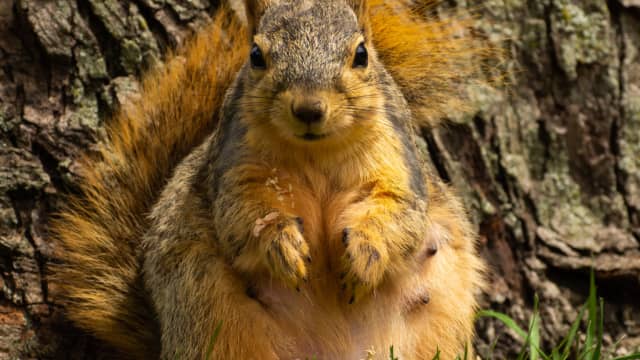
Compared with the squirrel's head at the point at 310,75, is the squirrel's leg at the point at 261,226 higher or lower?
lower

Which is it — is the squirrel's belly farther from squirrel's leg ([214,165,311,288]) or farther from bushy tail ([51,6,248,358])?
bushy tail ([51,6,248,358])

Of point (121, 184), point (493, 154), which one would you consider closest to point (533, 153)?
point (493, 154)

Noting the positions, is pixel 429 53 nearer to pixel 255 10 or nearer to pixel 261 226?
pixel 255 10

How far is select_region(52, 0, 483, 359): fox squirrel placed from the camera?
1.73 m

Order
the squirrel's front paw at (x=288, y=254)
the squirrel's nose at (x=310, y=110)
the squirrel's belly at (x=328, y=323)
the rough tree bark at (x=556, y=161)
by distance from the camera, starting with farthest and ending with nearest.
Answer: the rough tree bark at (x=556, y=161) < the squirrel's belly at (x=328, y=323) < the squirrel's front paw at (x=288, y=254) < the squirrel's nose at (x=310, y=110)

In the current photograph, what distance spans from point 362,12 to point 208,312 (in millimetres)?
705

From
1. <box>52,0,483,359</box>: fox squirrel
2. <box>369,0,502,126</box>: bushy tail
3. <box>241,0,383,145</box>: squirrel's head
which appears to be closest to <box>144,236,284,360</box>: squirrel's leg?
<box>52,0,483,359</box>: fox squirrel

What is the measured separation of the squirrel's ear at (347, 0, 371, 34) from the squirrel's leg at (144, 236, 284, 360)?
0.56 meters

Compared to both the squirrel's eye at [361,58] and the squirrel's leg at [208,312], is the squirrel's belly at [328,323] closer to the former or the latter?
the squirrel's leg at [208,312]

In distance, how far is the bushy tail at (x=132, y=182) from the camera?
81.0 inches

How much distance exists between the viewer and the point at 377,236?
1.77 m

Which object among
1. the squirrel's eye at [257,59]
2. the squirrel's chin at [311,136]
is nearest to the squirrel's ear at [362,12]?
the squirrel's eye at [257,59]

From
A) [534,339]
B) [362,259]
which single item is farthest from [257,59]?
[534,339]

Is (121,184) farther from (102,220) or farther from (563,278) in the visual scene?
(563,278)
